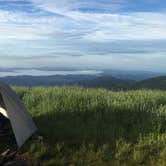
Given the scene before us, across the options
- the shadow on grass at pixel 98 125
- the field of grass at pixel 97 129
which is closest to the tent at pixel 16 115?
the field of grass at pixel 97 129

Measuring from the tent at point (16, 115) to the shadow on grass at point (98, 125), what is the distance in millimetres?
713

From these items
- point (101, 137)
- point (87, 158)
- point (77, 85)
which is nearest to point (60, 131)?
point (101, 137)

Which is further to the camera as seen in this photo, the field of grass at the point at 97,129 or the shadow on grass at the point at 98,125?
the shadow on grass at the point at 98,125

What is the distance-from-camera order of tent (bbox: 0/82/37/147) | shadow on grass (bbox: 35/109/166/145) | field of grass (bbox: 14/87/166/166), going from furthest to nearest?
shadow on grass (bbox: 35/109/166/145) → tent (bbox: 0/82/37/147) → field of grass (bbox: 14/87/166/166)

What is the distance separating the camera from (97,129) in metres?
15.1

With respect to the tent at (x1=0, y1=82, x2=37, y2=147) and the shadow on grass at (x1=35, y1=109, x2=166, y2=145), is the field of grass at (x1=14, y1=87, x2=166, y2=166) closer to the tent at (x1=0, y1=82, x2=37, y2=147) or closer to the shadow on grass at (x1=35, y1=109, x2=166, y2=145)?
the shadow on grass at (x1=35, y1=109, x2=166, y2=145)

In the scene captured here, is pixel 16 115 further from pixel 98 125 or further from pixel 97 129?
pixel 98 125

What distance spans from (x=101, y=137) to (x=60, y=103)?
389cm

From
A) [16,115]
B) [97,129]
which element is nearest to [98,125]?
[97,129]

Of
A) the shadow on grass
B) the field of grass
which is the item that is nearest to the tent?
the field of grass

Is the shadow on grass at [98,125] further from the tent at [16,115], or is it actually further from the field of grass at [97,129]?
the tent at [16,115]

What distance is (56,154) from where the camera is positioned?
13047 mm

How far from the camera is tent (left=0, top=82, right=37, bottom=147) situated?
44.0 feet

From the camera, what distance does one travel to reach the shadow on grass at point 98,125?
47.4 feet
